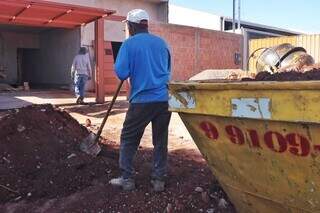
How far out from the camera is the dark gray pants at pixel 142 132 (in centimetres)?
481

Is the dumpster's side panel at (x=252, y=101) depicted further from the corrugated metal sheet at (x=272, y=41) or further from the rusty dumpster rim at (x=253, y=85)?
the corrugated metal sheet at (x=272, y=41)

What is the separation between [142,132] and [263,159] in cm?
185

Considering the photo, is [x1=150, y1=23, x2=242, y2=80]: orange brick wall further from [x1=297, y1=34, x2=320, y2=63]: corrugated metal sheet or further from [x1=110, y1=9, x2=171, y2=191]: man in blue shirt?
[x1=110, y1=9, x2=171, y2=191]: man in blue shirt

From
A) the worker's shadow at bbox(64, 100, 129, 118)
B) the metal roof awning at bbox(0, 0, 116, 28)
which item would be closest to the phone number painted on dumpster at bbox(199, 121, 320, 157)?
the worker's shadow at bbox(64, 100, 129, 118)

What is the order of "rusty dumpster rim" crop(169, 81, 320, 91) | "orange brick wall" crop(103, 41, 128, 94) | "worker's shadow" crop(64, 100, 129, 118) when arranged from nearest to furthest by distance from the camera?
"rusty dumpster rim" crop(169, 81, 320, 91)
"worker's shadow" crop(64, 100, 129, 118)
"orange brick wall" crop(103, 41, 128, 94)

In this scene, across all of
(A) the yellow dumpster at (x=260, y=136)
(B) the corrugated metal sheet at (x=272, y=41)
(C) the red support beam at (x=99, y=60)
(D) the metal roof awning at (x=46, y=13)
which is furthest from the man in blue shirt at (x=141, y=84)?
(B) the corrugated metal sheet at (x=272, y=41)

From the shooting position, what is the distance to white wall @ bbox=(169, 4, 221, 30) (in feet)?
98.0

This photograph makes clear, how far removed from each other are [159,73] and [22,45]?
20.5m

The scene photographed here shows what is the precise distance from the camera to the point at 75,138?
660cm

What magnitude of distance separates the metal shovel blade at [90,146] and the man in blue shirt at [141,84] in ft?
4.09

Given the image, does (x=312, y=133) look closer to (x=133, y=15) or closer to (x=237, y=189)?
(x=237, y=189)

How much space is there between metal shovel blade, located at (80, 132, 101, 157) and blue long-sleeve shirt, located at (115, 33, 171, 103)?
61.1 inches

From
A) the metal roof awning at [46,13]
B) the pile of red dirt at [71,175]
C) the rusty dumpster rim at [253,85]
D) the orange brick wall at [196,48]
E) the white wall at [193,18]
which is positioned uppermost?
the white wall at [193,18]

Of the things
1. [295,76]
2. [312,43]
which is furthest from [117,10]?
[295,76]
